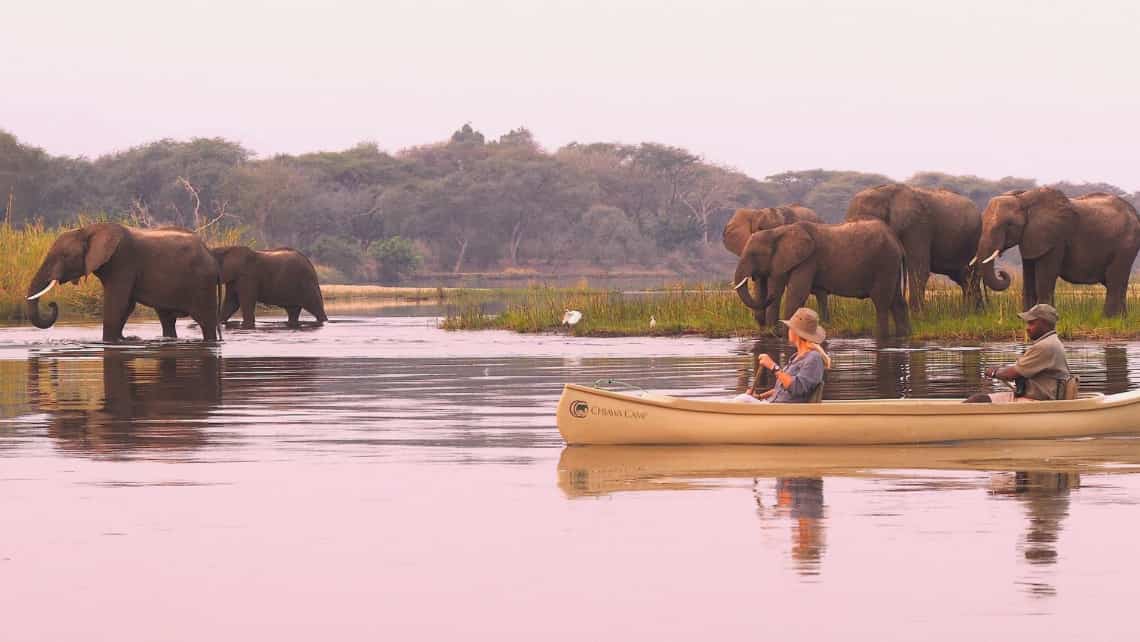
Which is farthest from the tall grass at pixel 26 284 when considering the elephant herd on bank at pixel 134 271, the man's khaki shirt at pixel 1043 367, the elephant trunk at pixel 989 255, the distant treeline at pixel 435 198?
the distant treeline at pixel 435 198

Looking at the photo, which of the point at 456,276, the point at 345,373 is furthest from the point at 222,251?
the point at 456,276

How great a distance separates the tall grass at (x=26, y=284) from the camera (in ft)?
141

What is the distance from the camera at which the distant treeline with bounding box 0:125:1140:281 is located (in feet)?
337

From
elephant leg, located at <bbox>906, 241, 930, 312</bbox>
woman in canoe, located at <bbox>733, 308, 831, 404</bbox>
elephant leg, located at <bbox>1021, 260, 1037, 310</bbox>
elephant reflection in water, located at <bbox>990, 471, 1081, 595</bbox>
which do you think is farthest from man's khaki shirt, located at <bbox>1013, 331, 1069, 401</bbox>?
elephant leg, located at <bbox>906, 241, 930, 312</bbox>

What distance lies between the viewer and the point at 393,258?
316 feet

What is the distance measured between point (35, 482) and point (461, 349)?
19.1m

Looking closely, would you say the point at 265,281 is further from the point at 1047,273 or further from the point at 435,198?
the point at 435,198

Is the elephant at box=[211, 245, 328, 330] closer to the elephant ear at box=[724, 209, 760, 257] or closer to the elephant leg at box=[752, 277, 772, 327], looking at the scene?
the elephant ear at box=[724, 209, 760, 257]

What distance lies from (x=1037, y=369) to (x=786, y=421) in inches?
87.7

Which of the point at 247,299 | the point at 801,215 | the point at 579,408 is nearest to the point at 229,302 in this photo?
the point at 247,299

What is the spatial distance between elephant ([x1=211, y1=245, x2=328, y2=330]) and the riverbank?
4112mm

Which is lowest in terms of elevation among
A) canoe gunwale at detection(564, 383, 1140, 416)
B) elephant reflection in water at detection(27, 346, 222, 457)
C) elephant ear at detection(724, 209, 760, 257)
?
elephant reflection in water at detection(27, 346, 222, 457)

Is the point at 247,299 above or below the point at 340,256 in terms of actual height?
below

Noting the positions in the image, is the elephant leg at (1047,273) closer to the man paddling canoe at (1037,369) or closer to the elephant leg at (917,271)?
the elephant leg at (917,271)
